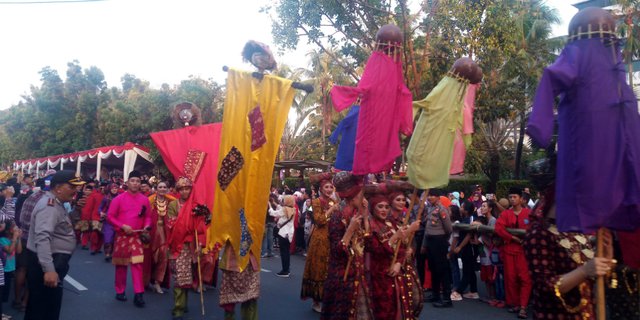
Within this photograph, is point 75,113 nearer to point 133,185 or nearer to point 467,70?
point 133,185

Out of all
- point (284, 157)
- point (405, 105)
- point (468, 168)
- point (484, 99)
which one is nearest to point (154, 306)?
point (405, 105)

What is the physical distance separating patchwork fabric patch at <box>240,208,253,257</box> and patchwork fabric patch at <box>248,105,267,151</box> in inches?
26.1

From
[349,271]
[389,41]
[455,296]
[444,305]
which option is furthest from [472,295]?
[389,41]

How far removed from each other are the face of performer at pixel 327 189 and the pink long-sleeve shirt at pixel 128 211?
8.85 feet

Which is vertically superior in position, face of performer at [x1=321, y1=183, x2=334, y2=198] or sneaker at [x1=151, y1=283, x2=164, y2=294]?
face of performer at [x1=321, y1=183, x2=334, y2=198]

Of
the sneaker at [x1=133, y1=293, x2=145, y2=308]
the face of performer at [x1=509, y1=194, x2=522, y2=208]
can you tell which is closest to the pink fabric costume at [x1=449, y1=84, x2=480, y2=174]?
the face of performer at [x1=509, y1=194, x2=522, y2=208]

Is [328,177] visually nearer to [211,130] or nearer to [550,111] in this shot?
[211,130]

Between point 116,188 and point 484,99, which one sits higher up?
point 484,99

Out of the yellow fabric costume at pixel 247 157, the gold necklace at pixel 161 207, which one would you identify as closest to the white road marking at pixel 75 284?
the gold necklace at pixel 161 207

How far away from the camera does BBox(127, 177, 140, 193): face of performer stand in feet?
24.9

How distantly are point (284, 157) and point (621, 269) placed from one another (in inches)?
1198

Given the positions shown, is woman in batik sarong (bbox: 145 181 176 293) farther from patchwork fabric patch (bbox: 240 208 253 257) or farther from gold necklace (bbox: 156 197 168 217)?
patchwork fabric patch (bbox: 240 208 253 257)

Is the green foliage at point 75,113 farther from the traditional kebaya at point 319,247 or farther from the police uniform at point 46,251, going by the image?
the police uniform at point 46,251

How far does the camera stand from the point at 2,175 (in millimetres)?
11820
